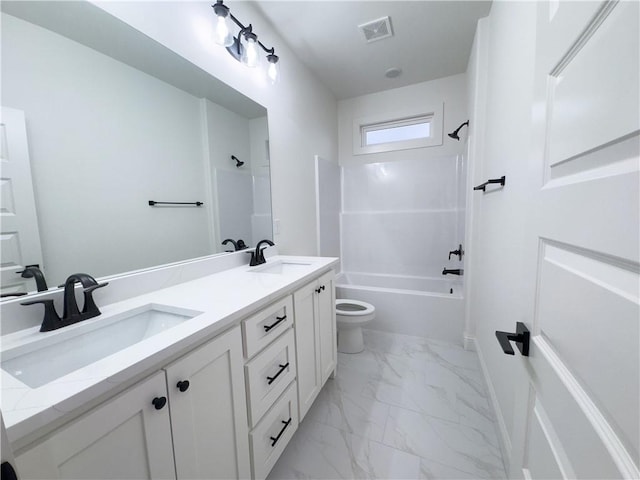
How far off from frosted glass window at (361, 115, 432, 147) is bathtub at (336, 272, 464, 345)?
1658mm

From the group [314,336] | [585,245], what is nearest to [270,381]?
[314,336]

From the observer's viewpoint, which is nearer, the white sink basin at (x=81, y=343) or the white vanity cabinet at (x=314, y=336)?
the white sink basin at (x=81, y=343)

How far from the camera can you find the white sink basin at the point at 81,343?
2.22 ft

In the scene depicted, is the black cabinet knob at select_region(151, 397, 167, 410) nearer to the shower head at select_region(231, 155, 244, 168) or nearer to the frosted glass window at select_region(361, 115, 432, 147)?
the shower head at select_region(231, 155, 244, 168)

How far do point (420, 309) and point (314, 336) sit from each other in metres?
1.38

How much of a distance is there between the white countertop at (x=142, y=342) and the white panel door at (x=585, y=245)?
0.83 metres

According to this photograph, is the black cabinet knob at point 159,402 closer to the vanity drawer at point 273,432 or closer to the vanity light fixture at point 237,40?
the vanity drawer at point 273,432

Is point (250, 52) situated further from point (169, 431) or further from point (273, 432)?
point (273, 432)

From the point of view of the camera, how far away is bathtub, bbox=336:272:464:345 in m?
2.36

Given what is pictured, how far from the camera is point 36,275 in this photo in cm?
84

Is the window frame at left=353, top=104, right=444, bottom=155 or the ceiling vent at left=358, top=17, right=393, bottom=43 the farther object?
the window frame at left=353, top=104, right=444, bottom=155

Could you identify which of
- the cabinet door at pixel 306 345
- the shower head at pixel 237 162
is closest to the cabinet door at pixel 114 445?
the cabinet door at pixel 306 345

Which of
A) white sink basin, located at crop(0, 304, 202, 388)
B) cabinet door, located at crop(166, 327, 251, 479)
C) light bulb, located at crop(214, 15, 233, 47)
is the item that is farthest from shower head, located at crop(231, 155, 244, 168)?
cabinet door, located at crop(166, 327, 251, 479)

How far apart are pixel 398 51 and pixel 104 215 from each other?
8.05ft
